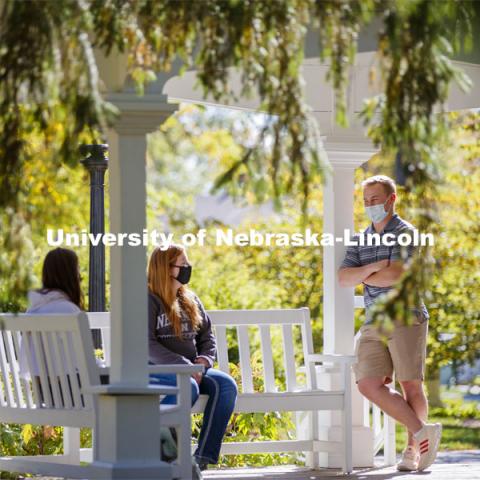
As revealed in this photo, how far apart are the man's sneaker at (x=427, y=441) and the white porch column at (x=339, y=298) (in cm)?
69

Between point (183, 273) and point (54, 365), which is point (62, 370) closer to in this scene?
point (54, 365)

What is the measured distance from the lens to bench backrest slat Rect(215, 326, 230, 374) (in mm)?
7344

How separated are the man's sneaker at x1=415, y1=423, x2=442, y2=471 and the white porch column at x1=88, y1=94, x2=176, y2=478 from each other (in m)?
2.03

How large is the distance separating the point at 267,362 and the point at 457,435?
513 centimetres

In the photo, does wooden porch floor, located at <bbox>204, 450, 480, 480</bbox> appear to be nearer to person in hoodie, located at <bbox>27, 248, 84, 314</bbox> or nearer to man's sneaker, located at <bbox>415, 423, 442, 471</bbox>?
man's sneaker, located at <bbox>415, 423, 442, 471</bbox>

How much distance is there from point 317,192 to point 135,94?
9.04 m

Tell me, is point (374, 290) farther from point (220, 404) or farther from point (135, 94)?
point (135, 94)

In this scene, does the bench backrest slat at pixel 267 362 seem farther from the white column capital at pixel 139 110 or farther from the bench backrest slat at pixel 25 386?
the white column capital at pixel 139 110

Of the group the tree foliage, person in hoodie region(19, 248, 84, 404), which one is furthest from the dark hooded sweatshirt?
the tree foliage

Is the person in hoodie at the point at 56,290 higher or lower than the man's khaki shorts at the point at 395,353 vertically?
higher

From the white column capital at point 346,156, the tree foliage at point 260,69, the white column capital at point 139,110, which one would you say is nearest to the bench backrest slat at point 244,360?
the white column capital at point 346,156

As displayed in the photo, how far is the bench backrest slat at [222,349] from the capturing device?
24.1 feet

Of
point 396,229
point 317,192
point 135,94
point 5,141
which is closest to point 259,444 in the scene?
point 396,229

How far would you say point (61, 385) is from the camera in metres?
6.07
